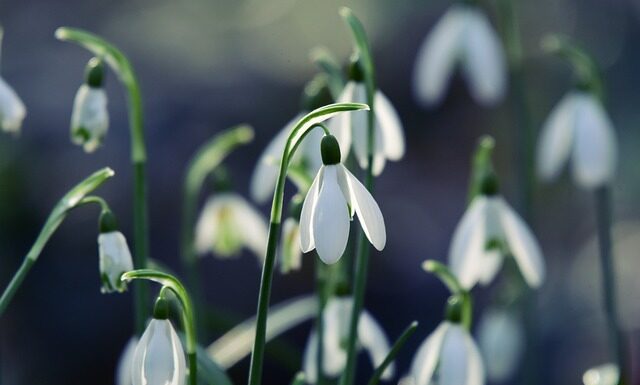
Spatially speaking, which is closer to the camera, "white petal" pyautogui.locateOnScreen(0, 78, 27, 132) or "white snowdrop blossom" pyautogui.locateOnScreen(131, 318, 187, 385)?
"white snowdrop blossom" pyautogui.locateOnScreen(131, 318, 187, 385)

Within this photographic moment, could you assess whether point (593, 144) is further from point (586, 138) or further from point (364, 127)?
point (364, 127)

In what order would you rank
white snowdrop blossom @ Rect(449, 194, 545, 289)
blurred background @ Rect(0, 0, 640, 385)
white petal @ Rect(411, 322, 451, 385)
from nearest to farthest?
white petal @ Rect(411, 322, 451, 385), white snowdrop blossom @ Rect(449, 194, 545, 289), blurred background @ Rect(0, 0, 640, 385)

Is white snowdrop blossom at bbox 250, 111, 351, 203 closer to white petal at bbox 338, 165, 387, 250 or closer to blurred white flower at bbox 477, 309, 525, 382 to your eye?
white petal at bbox 338, 165, 387, 250

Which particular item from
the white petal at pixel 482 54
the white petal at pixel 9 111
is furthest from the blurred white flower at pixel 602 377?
the white petal at pixel 9 111

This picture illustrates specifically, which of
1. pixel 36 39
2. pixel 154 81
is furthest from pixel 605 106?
pixel 36 39

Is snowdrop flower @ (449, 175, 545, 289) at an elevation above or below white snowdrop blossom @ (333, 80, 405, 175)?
below

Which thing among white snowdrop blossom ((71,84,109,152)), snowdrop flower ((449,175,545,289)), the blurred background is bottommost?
the blurred background

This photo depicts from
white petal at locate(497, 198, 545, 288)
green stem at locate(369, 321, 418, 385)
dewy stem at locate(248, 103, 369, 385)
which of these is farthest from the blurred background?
dewy stem at locate(248, 103, 369, 385)
